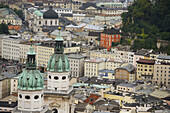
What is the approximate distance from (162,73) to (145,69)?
530cm

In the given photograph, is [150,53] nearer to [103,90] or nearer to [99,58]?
[99,58]

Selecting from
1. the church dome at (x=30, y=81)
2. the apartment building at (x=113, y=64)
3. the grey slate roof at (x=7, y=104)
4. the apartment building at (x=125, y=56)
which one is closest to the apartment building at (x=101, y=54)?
the apartment building at (x=125, y=56)

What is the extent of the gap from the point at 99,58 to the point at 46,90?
9296 cm

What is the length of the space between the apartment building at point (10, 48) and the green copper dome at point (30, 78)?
125 m

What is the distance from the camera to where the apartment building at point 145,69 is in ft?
486

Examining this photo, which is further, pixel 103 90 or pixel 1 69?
pixel 1 69

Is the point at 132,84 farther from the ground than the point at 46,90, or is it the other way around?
the point at 46,90

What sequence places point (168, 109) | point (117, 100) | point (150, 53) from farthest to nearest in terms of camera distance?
point (150, 53)
point (117, 100)
point (168, 109)

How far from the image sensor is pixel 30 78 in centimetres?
5978

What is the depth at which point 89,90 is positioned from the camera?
13000 cm

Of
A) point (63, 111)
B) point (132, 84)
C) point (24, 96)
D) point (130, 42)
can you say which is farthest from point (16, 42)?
point (24, 96)

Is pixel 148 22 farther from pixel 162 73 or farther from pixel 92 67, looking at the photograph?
pixel 162 73

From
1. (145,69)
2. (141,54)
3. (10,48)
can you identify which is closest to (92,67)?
(141,54)

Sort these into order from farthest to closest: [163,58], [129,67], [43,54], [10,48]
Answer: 1. [10,48]
2. [43,54]
3. [129,67]
4. [163,58]
